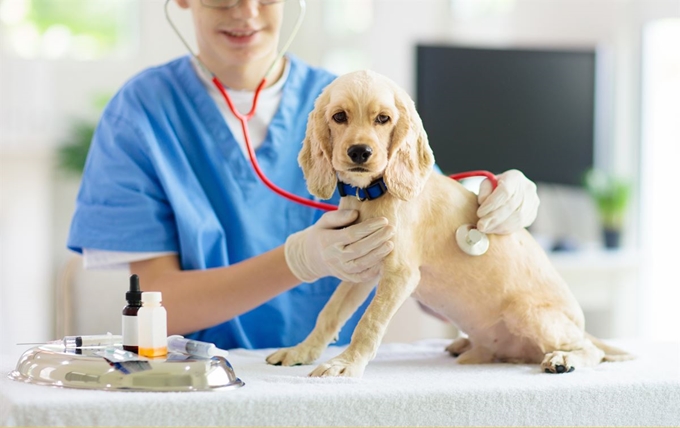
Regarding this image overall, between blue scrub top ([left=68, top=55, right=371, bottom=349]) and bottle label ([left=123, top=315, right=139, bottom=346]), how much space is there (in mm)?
384

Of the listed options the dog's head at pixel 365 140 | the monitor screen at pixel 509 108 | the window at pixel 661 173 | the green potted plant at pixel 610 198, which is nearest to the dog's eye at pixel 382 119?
the dog's head at pixel 365 140

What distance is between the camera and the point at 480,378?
3.71 ft

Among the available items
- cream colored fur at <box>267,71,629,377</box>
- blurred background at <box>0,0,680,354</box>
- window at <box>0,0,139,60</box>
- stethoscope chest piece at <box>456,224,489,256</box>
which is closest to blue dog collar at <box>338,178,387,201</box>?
cream colored fur at <box>267,71,629,377</box>

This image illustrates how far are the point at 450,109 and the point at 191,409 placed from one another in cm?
229

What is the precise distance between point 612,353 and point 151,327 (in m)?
0.72

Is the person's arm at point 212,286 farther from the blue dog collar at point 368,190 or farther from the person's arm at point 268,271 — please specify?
the blue dog collar at point 368,190

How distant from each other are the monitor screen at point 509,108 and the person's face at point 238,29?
1510 mm

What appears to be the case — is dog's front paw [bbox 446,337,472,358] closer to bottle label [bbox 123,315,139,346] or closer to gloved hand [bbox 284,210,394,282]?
gloved hand [bbox 284,210,394,282]

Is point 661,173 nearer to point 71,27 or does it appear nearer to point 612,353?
point 612,353

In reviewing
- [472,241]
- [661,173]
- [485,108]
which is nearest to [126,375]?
[472,241]

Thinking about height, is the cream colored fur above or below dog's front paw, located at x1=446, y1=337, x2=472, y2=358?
above

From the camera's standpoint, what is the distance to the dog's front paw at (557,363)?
3.87 ft

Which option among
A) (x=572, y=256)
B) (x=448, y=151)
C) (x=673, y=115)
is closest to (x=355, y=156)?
(x=448, y=151)

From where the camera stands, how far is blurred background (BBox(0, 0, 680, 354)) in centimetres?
311
